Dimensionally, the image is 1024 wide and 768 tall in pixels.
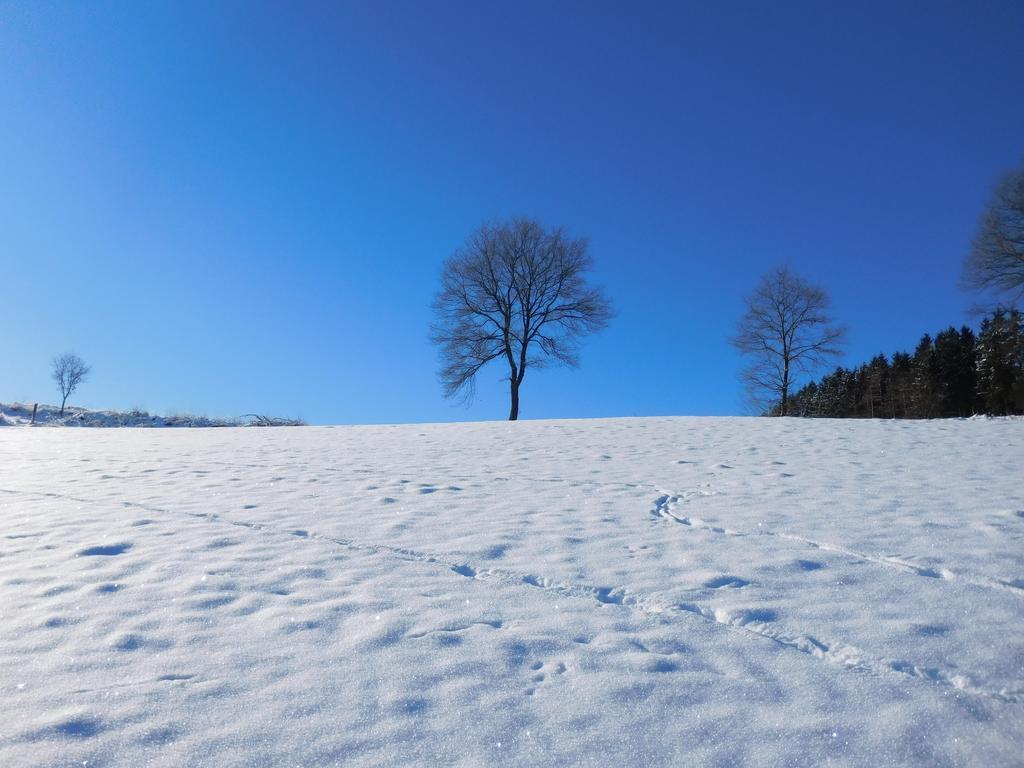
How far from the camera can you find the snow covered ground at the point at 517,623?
2.42 m

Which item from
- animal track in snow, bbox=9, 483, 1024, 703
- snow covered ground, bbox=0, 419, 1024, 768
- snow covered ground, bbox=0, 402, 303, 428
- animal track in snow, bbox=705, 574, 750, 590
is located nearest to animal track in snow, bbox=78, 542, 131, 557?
snow covered ground, bbox=0, 419, 1024, 768

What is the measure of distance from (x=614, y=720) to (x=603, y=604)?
3.87ft

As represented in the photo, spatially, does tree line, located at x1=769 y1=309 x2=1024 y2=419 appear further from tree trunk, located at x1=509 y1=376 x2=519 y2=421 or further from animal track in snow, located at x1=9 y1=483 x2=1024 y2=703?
animal track in snow, located at x1=9 y1=483 x2=1024 y2=703

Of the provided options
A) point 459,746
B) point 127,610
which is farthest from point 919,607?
point 127,610

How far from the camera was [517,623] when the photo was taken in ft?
11.3

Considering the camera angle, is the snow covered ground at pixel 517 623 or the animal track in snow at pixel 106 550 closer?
the snow covered ground at pixel 517 623

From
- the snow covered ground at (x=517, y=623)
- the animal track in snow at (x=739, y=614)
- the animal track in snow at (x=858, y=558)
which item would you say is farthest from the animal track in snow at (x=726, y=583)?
the animal track in snow at (x=858, y=558)

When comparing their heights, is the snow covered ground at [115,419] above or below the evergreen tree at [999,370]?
below

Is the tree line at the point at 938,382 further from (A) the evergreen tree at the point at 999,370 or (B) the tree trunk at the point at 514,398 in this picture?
(B) the tree trunk at the point at 514,398

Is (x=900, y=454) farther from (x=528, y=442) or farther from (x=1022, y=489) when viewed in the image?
(x=528, y=442)

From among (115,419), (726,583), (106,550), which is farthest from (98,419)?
(726,583)

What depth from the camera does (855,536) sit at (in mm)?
4918

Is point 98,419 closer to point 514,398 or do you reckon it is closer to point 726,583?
point 514,398

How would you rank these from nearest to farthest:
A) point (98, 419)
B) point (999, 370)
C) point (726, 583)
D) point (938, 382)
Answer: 1. point (726, 583)
2. point (98, 419)
3. point (999, 370)
4. point (938, 382)
